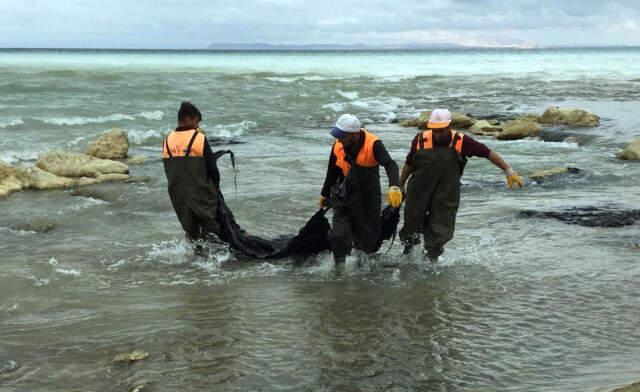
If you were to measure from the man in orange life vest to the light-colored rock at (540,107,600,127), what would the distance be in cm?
1428

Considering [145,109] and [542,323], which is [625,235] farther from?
[145,109]

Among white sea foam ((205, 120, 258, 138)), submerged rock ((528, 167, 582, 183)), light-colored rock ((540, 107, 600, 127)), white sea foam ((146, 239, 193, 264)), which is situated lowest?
white sea foam ((146, 239, 193, 264))

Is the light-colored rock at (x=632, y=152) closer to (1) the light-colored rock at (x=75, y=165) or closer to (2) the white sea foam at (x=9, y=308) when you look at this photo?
(1) the light-colored rock at (x=75, y=165)

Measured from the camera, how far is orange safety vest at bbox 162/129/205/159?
21.8ft

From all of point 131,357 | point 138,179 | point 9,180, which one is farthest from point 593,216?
point 9,180

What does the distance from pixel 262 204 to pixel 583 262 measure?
15.2 ft

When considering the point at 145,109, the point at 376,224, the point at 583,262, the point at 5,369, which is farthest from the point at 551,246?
the point at 145,109

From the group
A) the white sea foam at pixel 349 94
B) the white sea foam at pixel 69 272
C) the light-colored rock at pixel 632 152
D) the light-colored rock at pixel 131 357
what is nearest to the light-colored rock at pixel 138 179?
the white sea foam at pixel 69 272

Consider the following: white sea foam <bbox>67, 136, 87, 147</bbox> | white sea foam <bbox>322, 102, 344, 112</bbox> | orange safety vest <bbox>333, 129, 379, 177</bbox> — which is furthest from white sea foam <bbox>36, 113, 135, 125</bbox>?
orange safety vest <bbox>333, 129, 379, 177</bbox>

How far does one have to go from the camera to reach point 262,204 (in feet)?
33.2

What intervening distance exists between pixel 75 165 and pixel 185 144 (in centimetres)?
624

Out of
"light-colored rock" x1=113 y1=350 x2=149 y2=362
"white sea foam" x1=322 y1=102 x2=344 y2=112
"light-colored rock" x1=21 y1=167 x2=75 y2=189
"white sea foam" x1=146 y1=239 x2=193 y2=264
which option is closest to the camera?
"light-colored rock" x1=113 y1=350 x2=149 y2=362

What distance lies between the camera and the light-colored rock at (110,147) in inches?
554

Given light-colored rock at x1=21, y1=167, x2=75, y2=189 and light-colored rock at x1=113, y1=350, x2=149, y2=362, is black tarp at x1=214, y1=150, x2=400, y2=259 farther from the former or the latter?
light-colored rock at x1=21, y1=167, x2=75, y2=189
